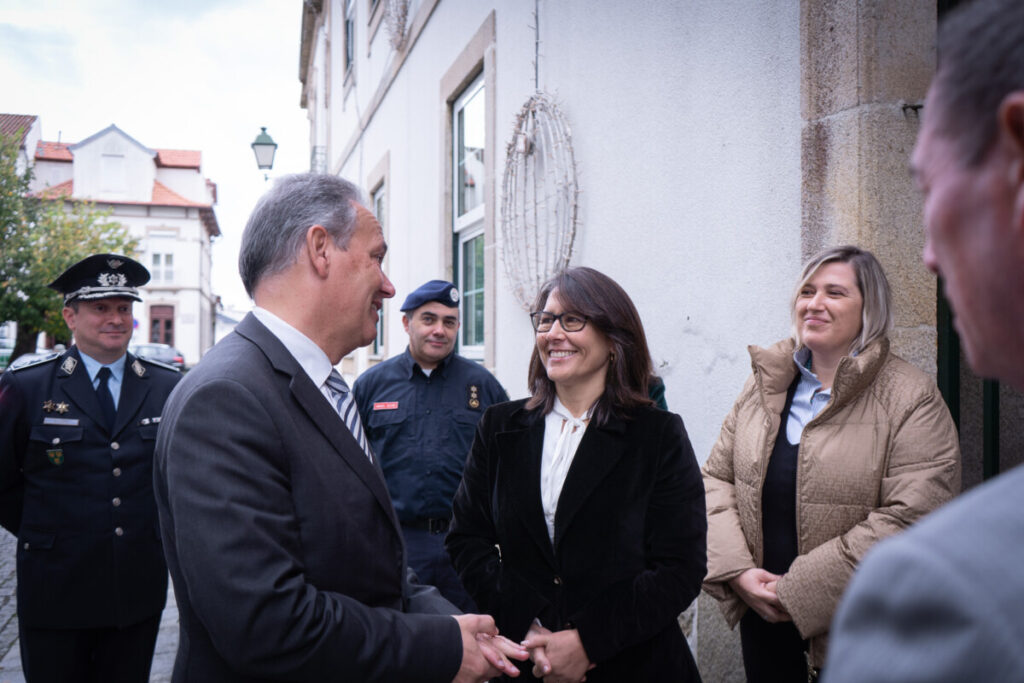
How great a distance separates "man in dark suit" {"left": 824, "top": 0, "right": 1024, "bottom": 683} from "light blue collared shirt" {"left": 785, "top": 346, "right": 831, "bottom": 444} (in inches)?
77.5

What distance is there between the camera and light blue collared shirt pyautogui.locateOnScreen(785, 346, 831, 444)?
8.43 feet

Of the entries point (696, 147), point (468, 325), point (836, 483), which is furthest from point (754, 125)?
point (468, 325)

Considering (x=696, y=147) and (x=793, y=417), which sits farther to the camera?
(x=696, y=147)

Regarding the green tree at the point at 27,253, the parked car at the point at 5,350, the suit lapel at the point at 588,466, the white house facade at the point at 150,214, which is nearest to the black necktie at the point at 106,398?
the suit lapel at the point at 588,466

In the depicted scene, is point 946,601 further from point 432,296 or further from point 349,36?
point 349,36

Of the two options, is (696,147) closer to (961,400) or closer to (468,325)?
(961,400)

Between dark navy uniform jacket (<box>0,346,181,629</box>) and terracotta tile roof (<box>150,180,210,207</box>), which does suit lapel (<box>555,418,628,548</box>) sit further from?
terracotta tile roof (<box>150,180,210,207</box>)

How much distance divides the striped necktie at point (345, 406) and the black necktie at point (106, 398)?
193cm

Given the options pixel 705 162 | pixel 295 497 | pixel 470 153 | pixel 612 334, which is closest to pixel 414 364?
pixel 705 162

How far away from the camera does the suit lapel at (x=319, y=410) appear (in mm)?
1647

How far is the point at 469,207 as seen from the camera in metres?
7.08

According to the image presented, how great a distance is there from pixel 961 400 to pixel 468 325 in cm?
480

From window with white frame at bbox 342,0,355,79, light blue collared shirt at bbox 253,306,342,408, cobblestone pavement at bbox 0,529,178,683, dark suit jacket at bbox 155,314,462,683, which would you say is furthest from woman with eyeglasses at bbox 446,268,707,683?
window with white frame at bbox 342,0,355,79

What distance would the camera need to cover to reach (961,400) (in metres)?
3.07
